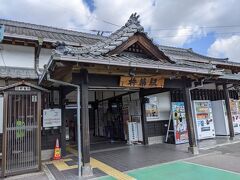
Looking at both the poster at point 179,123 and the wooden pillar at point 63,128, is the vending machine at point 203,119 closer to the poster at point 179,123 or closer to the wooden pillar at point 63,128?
the poster at point 179,123

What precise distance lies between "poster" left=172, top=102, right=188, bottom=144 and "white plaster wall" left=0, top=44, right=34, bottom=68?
6.35 meters

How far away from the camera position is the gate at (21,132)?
17.4 feet

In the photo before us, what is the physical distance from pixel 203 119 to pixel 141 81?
5.46 metres

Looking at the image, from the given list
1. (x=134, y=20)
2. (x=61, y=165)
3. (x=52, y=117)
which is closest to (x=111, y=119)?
(x=52, y=117)

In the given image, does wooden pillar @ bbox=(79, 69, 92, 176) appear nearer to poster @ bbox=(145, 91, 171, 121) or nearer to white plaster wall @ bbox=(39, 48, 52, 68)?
white plaster wall @ bbox=(39, 48, 52, 68)

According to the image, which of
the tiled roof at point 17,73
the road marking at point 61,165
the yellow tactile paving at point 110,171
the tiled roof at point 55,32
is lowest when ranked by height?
the yellow tactile paving at point 110,171

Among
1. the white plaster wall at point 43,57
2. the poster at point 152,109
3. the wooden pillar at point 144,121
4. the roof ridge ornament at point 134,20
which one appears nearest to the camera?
the roof ridge ornament at point 134,20

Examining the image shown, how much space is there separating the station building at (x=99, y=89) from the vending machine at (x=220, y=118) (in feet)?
0.24

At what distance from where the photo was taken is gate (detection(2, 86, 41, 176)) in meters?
5.31

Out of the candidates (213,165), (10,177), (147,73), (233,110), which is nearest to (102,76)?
(147,73)

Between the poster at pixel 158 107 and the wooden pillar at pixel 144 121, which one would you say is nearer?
the wooden pillar at pixel 144 121

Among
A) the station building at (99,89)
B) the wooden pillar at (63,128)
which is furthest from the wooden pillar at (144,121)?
the wooden pillar at (63,128)

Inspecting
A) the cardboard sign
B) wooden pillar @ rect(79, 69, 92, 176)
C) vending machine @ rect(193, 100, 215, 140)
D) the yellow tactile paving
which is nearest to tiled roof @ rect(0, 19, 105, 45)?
the cardboard sign

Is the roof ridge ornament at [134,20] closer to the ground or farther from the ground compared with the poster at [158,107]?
farther from the ground
